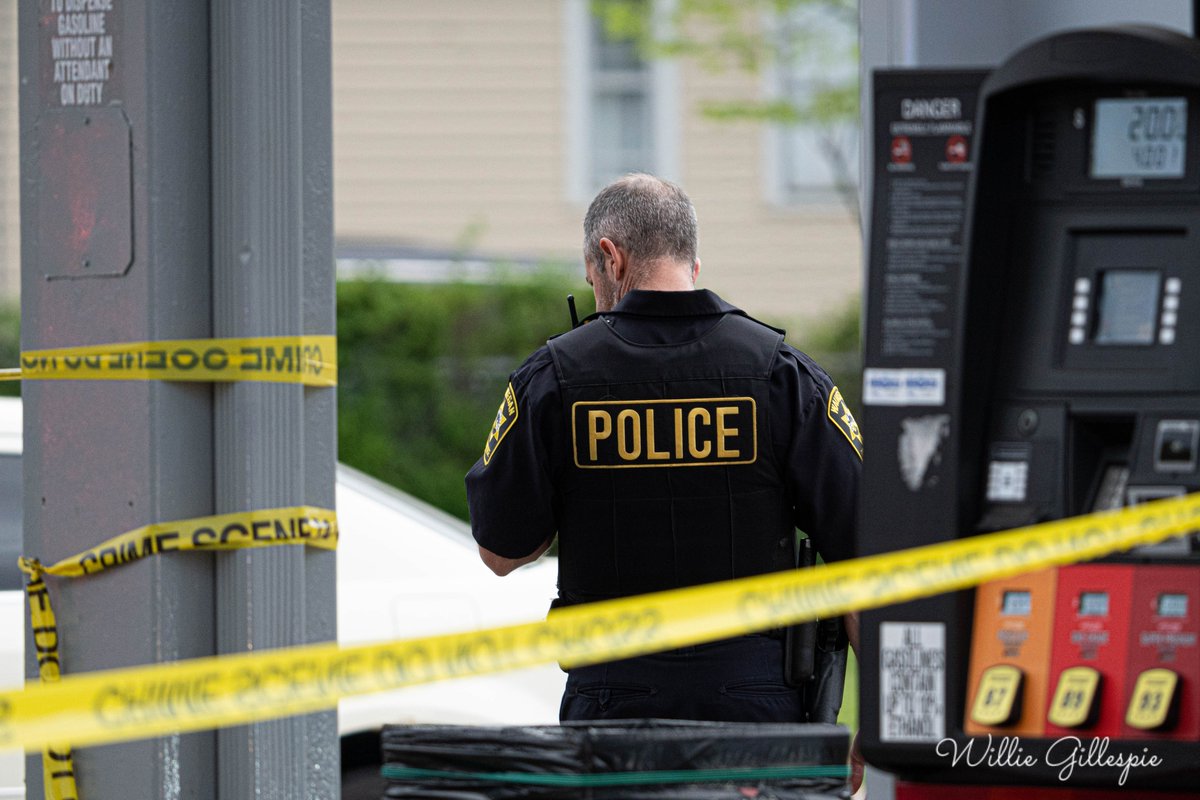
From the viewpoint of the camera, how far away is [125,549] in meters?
3.12

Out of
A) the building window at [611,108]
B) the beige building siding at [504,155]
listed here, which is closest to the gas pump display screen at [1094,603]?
the beige building siding at [504,155]

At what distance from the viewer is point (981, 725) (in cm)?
265

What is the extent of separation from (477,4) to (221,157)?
11848 millimetres

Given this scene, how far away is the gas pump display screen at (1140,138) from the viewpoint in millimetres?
2631

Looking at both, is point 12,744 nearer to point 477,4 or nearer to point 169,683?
point 169,683

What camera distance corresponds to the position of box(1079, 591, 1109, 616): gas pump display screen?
2.61 m

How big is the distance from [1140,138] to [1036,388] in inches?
16.9

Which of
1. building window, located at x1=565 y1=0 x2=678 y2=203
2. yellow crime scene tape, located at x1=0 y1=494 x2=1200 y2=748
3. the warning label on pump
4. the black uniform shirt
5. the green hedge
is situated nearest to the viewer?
yellow crime scene tape, located at x1=0 y1=494 x2=1200 y2=748

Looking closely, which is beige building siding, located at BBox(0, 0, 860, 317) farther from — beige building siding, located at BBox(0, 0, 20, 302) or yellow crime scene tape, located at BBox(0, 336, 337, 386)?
yellow crime scene tape, located at BBox(0, 336, 337, 386)

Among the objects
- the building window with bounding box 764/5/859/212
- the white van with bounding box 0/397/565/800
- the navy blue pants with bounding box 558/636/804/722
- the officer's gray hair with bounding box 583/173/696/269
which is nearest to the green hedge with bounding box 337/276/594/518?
the building window with bounding box 764/5/859/212

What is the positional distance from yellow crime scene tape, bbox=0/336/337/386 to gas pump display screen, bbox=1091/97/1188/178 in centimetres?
154

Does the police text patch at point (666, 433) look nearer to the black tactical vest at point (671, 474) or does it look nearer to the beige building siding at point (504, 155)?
the black tactical vest at point (671, 474)

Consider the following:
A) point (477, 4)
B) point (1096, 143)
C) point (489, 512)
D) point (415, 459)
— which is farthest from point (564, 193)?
point (1096, 143)

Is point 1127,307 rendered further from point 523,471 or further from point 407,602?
point 407,602
